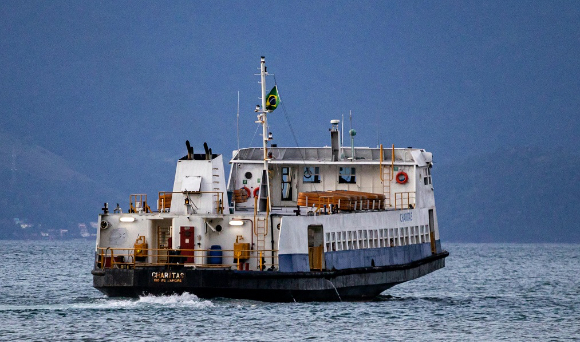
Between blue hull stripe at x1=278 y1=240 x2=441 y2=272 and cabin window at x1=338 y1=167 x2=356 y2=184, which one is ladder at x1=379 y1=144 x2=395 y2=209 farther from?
blue hull stripe at x1=278 y1=240 x2=441 y2=272

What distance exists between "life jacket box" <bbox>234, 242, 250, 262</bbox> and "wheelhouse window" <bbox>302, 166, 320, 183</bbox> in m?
10.5

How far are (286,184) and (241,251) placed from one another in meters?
10.9

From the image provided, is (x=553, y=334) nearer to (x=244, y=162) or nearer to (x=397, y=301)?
(x=397, y=301)

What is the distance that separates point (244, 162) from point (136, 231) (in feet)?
31.4

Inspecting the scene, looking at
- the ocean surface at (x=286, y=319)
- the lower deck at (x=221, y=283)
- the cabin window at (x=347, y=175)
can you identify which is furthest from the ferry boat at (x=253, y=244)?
the cabin window at (x=347, y=175)

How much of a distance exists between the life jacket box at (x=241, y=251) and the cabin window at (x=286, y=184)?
393 inches

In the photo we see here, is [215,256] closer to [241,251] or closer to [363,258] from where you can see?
[241,251]

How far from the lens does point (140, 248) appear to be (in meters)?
43.1

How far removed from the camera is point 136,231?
4359 cm

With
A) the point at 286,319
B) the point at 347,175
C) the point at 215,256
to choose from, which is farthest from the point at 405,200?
the point at 286,319

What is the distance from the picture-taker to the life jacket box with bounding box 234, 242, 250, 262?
41625mm

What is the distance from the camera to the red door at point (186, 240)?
42312 millimetres

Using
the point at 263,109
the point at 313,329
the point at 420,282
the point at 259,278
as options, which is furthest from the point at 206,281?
the point at 420,282

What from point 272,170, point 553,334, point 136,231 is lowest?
point 553,334
